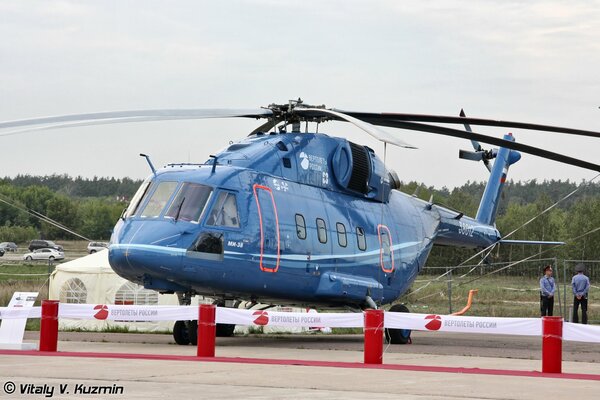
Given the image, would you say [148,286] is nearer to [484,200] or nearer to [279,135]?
[279,135]

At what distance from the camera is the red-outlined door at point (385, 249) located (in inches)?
896

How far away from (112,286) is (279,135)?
25.2 feet

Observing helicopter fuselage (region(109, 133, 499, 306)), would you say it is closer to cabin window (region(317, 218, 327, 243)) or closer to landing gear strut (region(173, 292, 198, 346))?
cabin window (region(317, 218, 327, 243))

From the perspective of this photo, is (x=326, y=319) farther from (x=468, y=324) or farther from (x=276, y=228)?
(x=276, y=228)

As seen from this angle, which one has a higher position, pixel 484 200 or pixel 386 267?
pixel 484 200

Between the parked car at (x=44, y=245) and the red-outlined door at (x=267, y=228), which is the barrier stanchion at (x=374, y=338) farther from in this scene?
the parked car at (x=44, y=245)

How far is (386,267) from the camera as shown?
75.3 ft

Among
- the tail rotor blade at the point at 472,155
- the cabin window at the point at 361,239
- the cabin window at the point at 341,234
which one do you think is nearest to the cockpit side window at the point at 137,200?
the cabin window at the point at 341,234

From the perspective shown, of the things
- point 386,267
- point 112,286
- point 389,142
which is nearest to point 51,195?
point 112,286

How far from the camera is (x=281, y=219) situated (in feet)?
64.3

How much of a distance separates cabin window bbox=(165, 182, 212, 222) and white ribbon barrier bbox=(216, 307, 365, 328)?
2.46 metres

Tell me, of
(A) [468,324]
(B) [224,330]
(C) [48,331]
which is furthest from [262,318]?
(B) [224,330]

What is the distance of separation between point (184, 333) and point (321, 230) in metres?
3.54

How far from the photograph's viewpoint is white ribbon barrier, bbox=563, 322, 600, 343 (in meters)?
14.1
